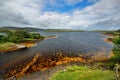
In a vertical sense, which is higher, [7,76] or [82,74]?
[82,74]

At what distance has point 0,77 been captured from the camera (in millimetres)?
40031

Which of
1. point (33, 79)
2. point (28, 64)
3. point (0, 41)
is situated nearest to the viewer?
point (33, 79)

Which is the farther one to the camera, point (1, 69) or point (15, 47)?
point (15, 47)

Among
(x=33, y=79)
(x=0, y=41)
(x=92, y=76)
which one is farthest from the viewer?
(x=0, y=41)

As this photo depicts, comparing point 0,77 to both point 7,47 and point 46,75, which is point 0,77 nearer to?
point 46,75

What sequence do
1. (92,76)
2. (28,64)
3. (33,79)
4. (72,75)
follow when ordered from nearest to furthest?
1. (92,76)
2. (72,75)
3. (33,79)
4. (28,64)

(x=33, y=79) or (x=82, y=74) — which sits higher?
(x=82, y=74)

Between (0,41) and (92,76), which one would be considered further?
(0,41)

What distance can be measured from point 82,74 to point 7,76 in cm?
2307

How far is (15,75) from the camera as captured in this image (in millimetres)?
42000

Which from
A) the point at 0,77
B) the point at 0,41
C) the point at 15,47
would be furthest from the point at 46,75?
the point at 0,41

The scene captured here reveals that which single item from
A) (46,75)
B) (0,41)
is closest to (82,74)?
(46,75)

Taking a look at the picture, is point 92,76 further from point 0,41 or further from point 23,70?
point 0,41

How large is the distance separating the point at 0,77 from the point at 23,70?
320 inches
